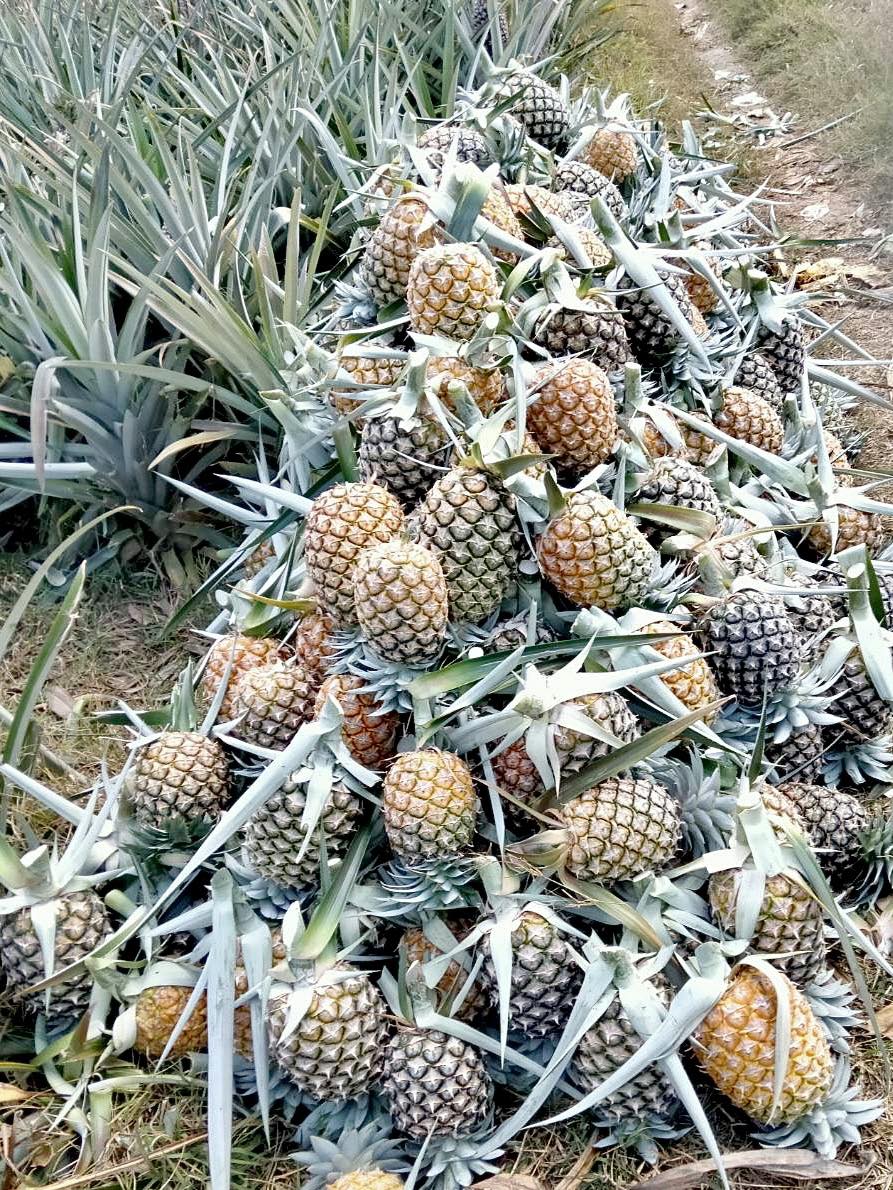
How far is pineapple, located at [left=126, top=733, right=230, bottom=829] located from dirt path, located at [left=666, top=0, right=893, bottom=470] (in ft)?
6.09

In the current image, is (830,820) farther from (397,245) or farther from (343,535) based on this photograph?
(397,245)

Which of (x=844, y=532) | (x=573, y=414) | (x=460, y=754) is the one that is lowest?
(x=844, y=532)

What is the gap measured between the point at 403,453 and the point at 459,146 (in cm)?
97

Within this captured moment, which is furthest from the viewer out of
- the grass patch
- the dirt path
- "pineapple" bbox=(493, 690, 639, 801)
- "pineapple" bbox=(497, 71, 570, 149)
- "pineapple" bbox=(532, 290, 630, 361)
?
the grass patch

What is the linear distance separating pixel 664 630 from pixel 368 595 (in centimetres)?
49

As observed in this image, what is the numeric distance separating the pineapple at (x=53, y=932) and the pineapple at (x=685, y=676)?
0.97 metres

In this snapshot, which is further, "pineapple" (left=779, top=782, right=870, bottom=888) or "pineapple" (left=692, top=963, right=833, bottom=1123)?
"pineapple" (left=779, top=782, right=870, bottom=888)

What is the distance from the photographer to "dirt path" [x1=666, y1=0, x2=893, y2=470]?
2891mm

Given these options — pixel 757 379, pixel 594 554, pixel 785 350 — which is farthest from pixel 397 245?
pixel 785 350

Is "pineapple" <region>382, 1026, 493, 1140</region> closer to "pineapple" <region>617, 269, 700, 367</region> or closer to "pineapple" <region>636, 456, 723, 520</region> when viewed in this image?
"pineapple" <region>636, 456, 723, 520</region>

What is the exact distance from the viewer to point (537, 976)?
132 centimetres

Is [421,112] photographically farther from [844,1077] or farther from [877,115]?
[844,1077]

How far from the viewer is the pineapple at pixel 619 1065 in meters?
1.31

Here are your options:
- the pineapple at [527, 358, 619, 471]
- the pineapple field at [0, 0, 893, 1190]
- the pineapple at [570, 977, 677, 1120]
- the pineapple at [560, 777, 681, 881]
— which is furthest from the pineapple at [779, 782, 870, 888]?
the pineapple at [527, 358, 619, 471]
